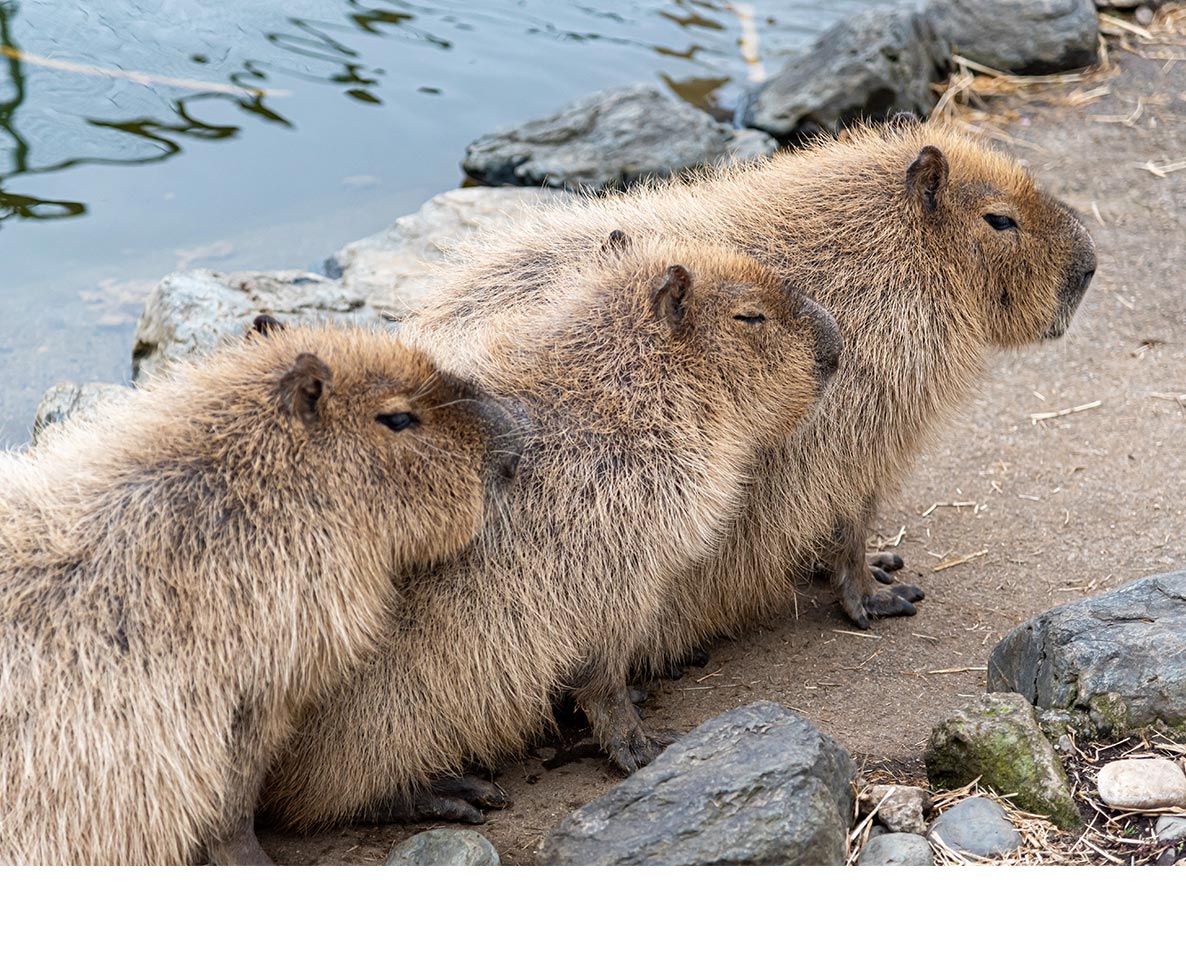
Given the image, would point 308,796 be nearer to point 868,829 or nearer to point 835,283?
point 868,829

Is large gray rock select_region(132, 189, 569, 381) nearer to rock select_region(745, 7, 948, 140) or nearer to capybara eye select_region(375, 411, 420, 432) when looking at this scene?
capybara eye select_region(375, 411, 420, 432)

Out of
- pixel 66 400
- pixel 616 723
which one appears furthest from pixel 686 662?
pixel 66 400

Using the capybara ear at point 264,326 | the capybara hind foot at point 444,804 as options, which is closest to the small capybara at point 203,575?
the capybara ear at point 264,326

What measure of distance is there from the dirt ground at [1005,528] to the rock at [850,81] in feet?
3.50

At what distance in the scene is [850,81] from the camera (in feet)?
29.0

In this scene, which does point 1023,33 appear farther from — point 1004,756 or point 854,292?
point 1004,756

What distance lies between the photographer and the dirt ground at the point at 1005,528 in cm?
428

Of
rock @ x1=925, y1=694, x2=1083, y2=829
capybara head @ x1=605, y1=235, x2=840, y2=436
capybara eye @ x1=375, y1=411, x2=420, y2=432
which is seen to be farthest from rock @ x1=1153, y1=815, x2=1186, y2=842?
capybara eye @ x1=375, y1=411, x2=420, y2=432

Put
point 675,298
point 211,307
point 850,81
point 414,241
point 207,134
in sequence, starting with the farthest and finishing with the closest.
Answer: point 850,81, point 414,241, point 207,134, point 211,307, point 675,298

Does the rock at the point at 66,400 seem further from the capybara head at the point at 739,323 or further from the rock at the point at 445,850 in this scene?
the rock at the point at 445,850

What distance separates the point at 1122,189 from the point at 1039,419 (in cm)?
270

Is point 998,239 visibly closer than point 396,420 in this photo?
Answer: No

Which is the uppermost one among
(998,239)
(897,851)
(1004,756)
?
(998,239)

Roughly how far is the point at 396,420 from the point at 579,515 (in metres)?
0.74
